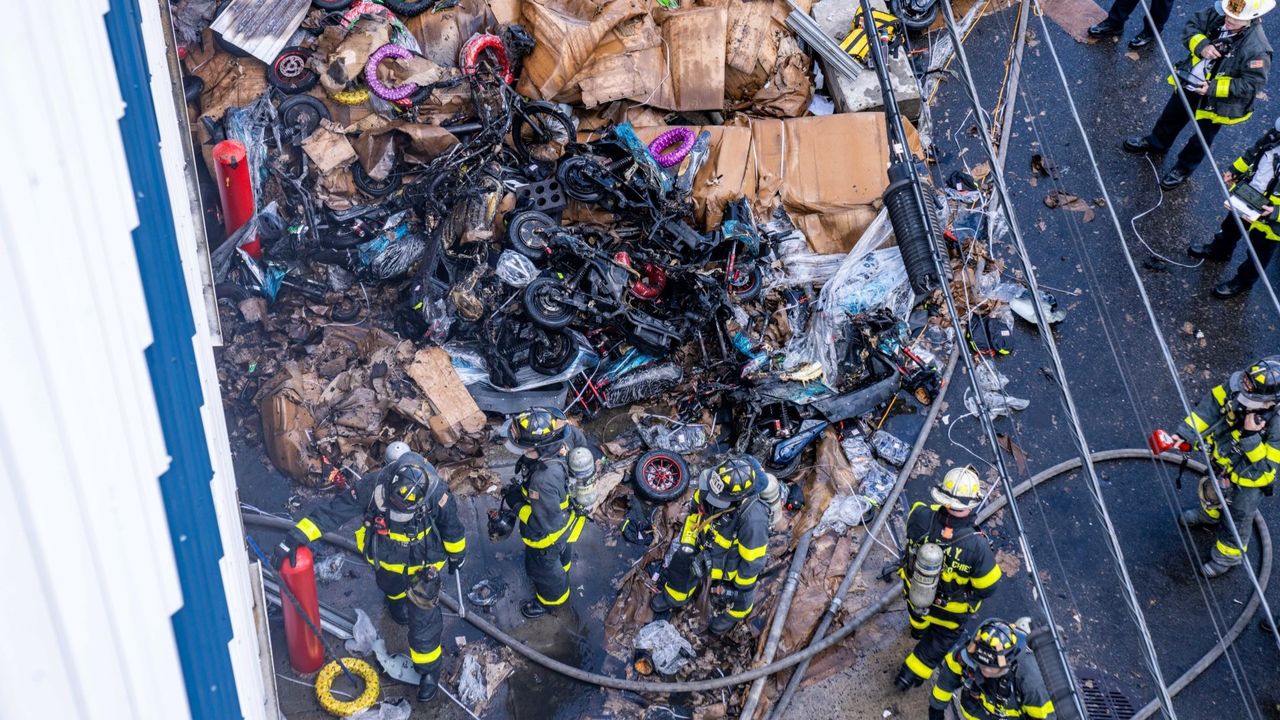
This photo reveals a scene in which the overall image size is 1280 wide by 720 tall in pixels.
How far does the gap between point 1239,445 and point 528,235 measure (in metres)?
6.49

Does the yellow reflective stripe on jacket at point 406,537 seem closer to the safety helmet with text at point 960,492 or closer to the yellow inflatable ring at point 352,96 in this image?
the safety helmet with text at point 960,492

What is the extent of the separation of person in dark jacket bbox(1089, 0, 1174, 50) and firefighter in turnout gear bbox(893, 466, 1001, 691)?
7.54 m

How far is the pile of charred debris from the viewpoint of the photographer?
958 centimetres

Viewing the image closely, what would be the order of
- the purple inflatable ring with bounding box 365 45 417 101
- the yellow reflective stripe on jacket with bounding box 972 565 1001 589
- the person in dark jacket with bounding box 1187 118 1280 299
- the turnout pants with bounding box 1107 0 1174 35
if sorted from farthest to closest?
the turnout pants with bounding box 1107 0 1174 35, the purple inflatable ring with bounding box 365 45 417 101, the person in dark jacket with bounding box 1187 118 1280 299, the yellow reflective stripe on jacket with bounding box 972 565 1001 589

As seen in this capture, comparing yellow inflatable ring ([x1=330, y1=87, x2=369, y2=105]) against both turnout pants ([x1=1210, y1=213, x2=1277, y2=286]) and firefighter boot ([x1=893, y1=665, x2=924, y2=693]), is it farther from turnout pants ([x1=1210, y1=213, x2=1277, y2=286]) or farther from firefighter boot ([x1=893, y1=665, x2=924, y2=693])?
turnout pants ([x1=1210, y1=213, x2=1277, y2=286])

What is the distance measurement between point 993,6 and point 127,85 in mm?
10511

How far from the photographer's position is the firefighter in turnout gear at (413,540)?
7.46 meters

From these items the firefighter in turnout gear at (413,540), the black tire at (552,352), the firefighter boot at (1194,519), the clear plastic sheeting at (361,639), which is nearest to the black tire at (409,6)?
the black tire at (552,352)

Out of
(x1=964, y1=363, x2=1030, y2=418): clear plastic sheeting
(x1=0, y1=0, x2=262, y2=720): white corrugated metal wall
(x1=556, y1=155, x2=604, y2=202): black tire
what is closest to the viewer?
(x1=0, y1=0, x2=262, y2=720): white corrugated metal wall

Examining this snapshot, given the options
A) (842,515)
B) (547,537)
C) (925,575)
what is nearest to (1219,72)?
(842,515)

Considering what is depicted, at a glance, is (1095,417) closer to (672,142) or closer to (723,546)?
(723,546)

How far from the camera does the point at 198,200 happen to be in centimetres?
895

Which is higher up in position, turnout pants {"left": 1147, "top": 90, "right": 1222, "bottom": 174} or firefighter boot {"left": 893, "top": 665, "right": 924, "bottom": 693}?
turnout pants {"left": 1147, "top": 90, "right": 1222, "bottom": 174}

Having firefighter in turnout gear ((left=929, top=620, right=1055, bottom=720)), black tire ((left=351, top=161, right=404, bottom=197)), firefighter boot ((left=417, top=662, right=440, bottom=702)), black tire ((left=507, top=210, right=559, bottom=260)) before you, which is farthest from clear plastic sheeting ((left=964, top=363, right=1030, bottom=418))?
black tire ((left=351, top=161, right=404, bottom=197))
